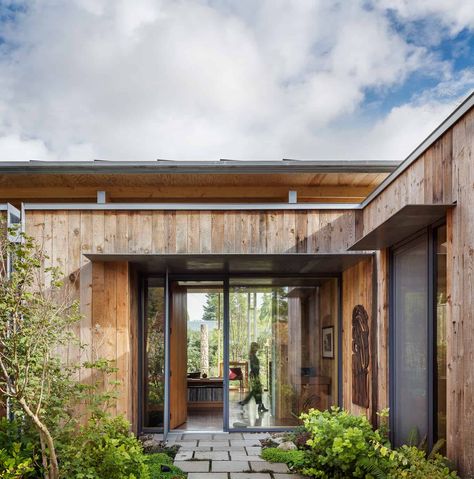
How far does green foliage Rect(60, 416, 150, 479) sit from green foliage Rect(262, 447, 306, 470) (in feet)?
5.71

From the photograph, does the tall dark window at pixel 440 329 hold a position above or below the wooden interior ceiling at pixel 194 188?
below

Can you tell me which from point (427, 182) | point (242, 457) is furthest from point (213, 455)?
point (427, 182)

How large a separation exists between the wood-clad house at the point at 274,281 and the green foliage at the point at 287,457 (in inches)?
39.5

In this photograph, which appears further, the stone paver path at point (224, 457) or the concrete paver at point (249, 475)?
the stone paver path at point (224, 457)

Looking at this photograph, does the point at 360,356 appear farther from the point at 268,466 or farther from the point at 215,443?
the point at 215,443

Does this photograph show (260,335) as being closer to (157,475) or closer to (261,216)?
(261,216)

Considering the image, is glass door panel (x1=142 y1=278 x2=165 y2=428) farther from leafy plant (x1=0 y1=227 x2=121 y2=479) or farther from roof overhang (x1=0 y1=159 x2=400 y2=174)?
leafy plant (x1=0 y1=227 x2=121 y2=479)

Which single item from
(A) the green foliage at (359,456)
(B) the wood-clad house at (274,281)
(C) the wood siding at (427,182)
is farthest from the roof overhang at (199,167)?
(A) the green foliage at (359,456)

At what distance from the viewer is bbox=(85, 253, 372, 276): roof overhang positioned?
6250mm

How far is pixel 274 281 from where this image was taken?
302 inches

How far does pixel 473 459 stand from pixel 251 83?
12248 mm

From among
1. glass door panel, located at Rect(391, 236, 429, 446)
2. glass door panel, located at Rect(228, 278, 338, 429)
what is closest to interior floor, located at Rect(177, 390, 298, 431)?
glass door panel, located at Rect(228, 278, 338, 429)

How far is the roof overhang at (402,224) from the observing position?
3990 millimetres

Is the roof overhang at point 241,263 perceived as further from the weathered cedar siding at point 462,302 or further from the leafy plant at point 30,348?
the weathered cedar siding at point 462,302
